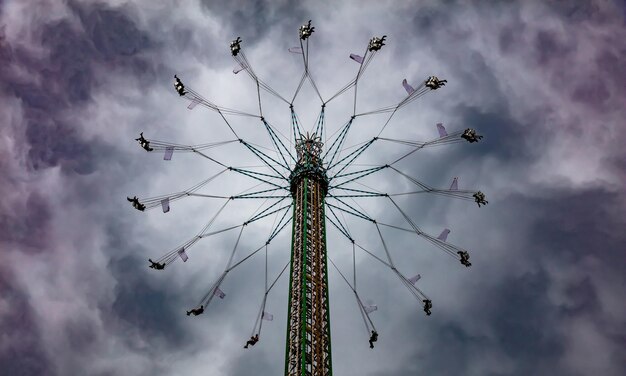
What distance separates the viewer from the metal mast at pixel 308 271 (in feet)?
146

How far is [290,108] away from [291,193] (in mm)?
8537

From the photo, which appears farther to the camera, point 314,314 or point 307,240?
point 307,240

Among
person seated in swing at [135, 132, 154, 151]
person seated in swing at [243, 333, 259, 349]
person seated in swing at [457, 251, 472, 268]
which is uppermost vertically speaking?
person seated in swing at [135, 132, 154, 151]

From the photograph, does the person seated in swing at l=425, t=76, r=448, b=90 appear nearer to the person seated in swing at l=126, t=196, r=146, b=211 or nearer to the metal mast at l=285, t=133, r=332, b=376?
the metal mast at l=285, t=133, r=332, b=376

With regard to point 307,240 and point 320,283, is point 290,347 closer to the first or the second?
point 320,283

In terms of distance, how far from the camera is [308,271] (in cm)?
4962

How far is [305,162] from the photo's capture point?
5775 centimetres

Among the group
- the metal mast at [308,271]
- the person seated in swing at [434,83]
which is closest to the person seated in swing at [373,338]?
the metal mast at [308,271]

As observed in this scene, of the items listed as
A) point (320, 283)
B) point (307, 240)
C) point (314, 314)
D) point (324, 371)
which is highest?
point (307, 240)

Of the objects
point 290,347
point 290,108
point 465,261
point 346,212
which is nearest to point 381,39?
point 290,108

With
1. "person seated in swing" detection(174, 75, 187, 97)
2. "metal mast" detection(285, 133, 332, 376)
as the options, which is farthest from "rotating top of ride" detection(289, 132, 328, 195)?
"person seated in swing" detection(174, 75, 187, 97)

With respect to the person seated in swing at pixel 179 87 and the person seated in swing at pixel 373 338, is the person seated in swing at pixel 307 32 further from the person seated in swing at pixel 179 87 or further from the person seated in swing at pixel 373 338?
the person seated in swing at pixel 373 338

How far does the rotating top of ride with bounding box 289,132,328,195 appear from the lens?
2232 inches

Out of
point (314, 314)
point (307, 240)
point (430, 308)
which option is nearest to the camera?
point (314, 314)
